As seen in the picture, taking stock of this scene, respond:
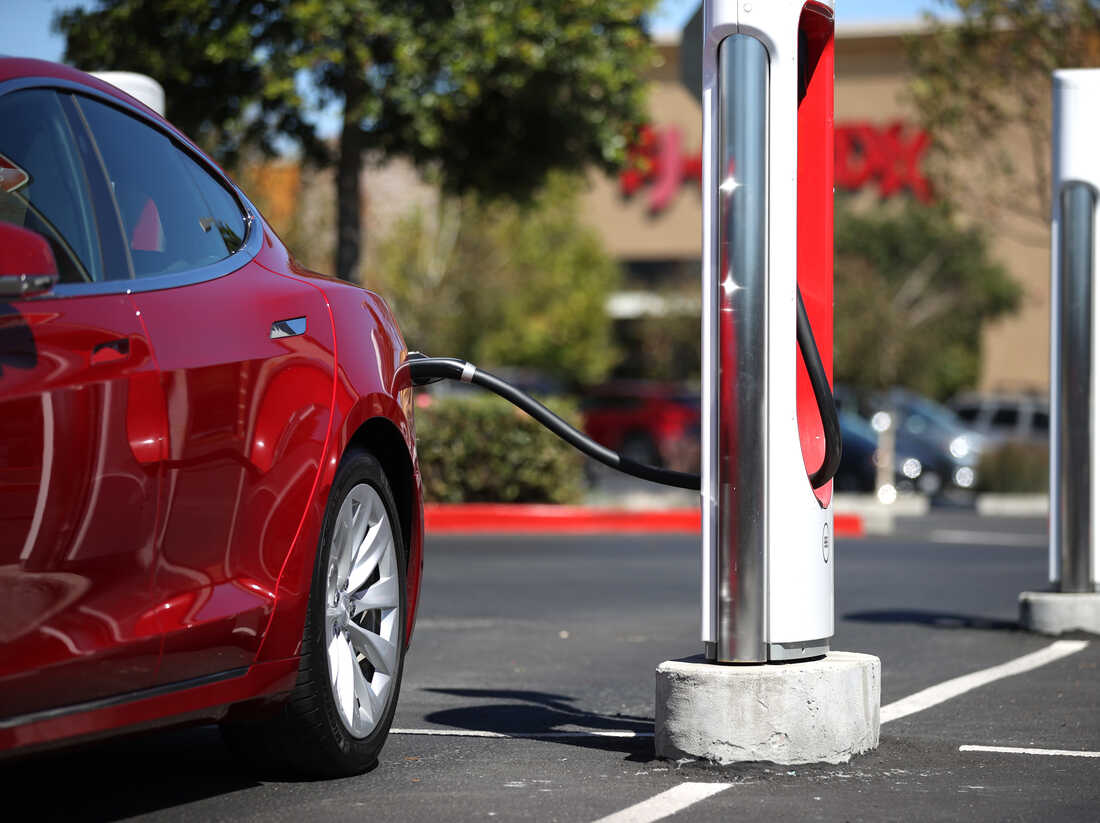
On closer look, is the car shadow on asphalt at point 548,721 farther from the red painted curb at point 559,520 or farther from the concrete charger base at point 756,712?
the red painted curb at point 559,520

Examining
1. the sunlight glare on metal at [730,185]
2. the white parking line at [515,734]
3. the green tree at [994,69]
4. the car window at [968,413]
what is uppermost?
the green tree at [994,69]

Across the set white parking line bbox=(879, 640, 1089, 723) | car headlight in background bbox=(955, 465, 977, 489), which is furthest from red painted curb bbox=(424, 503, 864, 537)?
car headlight in background bbox=(955, 465, 977, 489)

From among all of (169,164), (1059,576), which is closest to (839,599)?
(1059,576)

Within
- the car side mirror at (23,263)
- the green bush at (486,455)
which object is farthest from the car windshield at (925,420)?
the car side mirror at (23,263)

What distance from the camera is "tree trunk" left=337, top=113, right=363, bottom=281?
18.0 m

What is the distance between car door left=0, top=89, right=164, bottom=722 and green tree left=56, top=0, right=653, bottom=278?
12.3 m

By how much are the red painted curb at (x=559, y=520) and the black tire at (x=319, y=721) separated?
11506 mm

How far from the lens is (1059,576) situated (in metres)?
8.72

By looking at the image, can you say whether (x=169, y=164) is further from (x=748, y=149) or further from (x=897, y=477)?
(x=897, y=477)

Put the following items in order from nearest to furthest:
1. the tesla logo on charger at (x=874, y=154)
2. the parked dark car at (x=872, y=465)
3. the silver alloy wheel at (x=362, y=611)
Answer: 1. the silver alloy wheel at (x=362, y=611)
2. the parked dark car at (x=872, y=465)
3. the tesla logo on charger at (x=874, y=154)

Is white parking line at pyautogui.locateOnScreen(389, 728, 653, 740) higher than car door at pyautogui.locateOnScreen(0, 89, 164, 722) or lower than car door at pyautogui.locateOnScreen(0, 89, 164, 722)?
lower

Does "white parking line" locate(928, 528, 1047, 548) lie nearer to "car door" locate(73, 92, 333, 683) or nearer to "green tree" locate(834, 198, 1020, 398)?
"car door" locate(73, 92, 333, 683)

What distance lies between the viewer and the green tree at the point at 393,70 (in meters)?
16.3

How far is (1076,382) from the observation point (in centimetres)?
857
